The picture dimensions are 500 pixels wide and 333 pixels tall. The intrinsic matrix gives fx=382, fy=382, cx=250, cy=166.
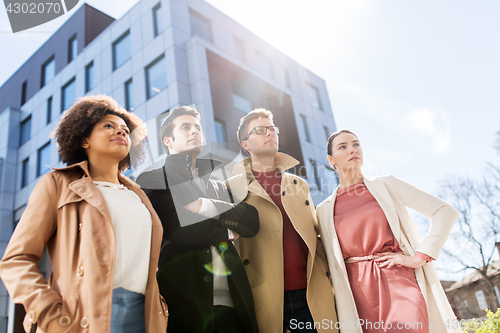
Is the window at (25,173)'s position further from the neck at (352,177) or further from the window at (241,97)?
the neck at (352,177)

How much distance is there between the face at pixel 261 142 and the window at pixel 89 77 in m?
15.0

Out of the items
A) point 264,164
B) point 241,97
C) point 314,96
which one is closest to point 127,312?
point 264,164

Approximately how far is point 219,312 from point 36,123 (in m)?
20.0

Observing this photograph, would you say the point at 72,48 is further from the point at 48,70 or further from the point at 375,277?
the point at 375,277

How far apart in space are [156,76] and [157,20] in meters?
2.55

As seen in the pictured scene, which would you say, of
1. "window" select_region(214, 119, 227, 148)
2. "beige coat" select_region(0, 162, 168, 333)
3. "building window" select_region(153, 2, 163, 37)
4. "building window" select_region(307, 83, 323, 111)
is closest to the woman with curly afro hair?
"beige coat" select_region(0, 162, 168, 333)

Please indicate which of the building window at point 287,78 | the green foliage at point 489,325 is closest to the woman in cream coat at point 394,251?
the green foliage at point 489,325

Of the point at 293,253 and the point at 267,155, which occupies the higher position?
the point at 267,155

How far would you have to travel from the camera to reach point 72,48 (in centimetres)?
1905

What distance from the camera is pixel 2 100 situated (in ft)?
77.4

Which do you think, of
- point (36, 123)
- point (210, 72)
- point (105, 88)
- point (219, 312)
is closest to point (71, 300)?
point (219, 312)

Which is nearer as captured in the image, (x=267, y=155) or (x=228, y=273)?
(x=228, y=273)

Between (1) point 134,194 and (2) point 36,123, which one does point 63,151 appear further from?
(2) point 36,123

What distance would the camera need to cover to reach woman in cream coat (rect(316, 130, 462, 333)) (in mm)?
2980
